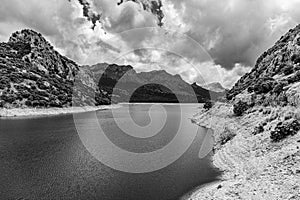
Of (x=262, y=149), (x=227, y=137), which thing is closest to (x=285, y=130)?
(x=262, y=149)

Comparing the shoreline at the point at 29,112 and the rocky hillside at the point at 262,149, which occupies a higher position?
the shoreline at the point at 29,112

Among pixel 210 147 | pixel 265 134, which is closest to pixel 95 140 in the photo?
pixel 210 147

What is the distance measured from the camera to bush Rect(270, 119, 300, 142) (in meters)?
37.9

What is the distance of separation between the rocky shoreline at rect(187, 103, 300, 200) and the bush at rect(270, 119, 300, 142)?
95 cm

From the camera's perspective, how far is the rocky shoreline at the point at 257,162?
27.1 meters

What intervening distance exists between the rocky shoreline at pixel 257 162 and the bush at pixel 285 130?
95 cm

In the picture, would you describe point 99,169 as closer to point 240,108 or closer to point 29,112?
point 240,108

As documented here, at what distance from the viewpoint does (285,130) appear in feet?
126

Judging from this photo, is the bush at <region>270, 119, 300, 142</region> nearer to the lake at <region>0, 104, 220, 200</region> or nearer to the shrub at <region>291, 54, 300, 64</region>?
the lake at <region>0, 104, 220, 200</region>

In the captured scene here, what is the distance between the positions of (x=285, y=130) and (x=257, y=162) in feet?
25.3

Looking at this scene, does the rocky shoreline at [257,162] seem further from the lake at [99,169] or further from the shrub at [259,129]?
→ the lake at [99,169]

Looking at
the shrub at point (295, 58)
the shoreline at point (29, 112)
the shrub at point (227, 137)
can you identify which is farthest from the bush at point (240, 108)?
the shoreline at point (29, 112)

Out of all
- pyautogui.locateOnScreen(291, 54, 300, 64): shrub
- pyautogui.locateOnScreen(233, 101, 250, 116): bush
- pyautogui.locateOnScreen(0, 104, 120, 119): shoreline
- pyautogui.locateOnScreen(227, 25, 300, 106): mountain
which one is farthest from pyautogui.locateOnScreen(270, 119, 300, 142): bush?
pyautogui.locateOnScreen(0, 104, 120, 119): shoreline

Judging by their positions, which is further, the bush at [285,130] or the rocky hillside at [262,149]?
the bush at [285,130]
